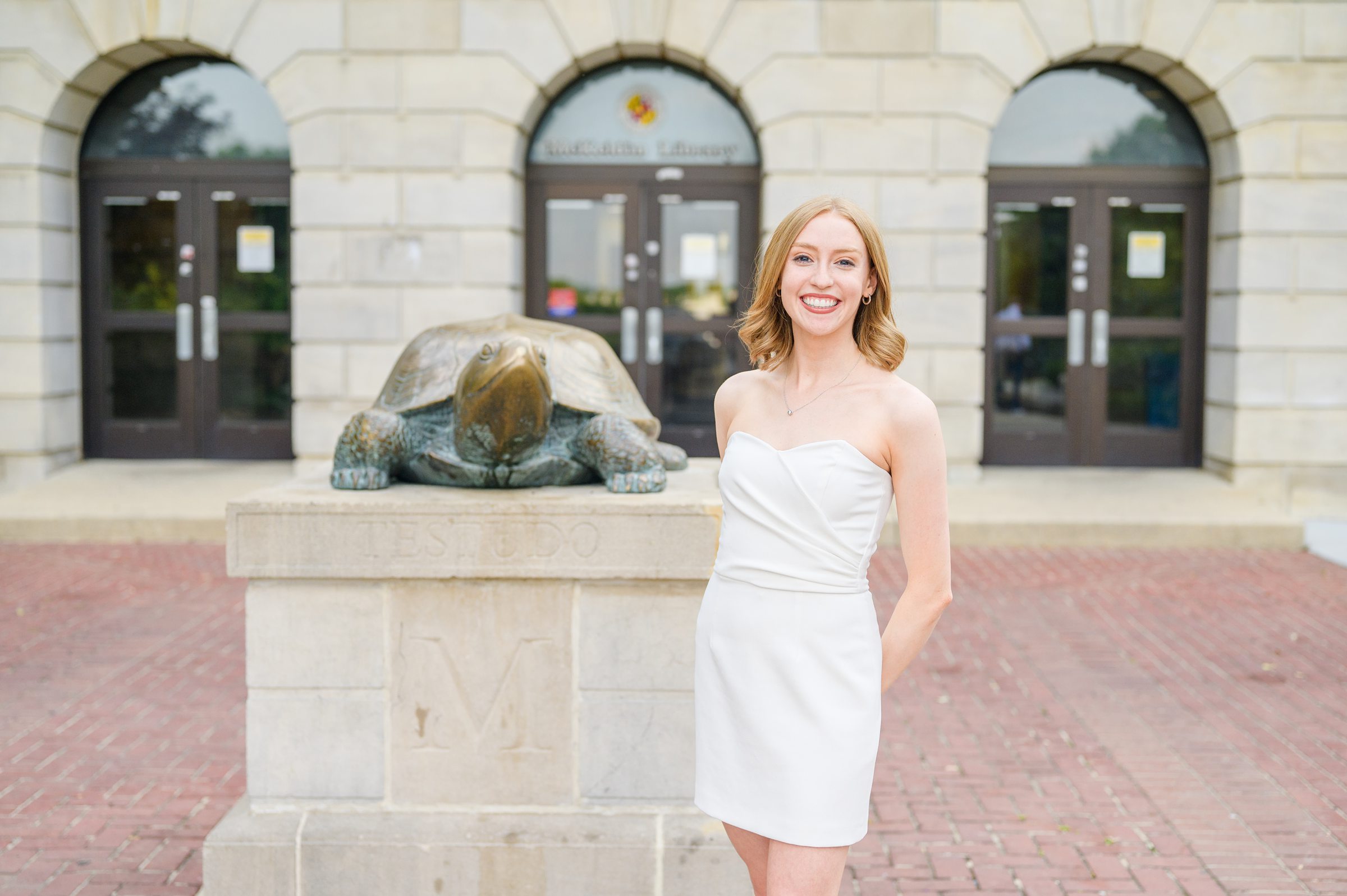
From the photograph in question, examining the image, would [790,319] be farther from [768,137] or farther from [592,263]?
[592,263]

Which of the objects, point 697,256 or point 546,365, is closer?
point 546,365

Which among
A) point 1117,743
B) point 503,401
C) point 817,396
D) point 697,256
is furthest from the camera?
point 697,256

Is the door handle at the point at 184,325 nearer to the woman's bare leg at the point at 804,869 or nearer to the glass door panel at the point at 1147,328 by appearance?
the glass door panel at the point at 1147,328

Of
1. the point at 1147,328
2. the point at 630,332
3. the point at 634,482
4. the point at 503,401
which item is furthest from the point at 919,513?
the point at 1147,328

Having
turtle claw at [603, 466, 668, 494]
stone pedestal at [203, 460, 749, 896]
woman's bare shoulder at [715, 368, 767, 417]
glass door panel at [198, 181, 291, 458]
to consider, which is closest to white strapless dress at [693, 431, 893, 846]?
woman's bare shoulder at [715, 368, 767, 417]

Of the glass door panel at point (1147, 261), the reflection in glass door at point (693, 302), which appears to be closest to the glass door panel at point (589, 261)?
the reflection in glass door at point (693, 302)

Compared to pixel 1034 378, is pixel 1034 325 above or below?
above

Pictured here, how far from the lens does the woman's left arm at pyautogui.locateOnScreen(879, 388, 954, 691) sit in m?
2.61

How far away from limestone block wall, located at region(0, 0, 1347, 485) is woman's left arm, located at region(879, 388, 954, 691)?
8.91m

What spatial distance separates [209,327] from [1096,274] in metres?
8.33

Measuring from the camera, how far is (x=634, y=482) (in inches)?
163

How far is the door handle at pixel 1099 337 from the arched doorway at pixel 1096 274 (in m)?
0.02

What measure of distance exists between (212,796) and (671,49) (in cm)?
815

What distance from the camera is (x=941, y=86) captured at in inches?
444
